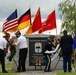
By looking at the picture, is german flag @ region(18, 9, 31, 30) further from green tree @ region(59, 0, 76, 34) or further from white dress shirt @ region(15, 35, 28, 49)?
green tree @ region(59, 0, 76, 34)

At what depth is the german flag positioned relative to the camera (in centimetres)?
2433

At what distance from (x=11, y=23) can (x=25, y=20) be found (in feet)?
4.53

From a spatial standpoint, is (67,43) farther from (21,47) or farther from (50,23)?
(50,23)

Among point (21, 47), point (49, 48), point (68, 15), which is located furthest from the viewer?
point (68, 15)

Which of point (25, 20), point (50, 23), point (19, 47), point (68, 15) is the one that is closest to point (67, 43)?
point (19, 47)

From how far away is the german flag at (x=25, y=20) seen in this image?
2433 centimetres

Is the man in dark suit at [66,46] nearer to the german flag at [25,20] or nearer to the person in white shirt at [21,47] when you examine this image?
the person in white shirt at [21,47]

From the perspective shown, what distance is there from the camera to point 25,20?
80.4 ft

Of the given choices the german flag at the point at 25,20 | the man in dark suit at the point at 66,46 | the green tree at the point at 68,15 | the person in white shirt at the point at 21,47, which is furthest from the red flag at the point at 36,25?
the green tree at the point at 68,15

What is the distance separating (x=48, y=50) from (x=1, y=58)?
220 centimetres

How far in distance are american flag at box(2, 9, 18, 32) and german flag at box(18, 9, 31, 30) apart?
1.43 ft

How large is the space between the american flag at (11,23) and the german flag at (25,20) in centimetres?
44

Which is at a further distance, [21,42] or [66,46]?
[21,42]

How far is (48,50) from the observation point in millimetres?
18703
